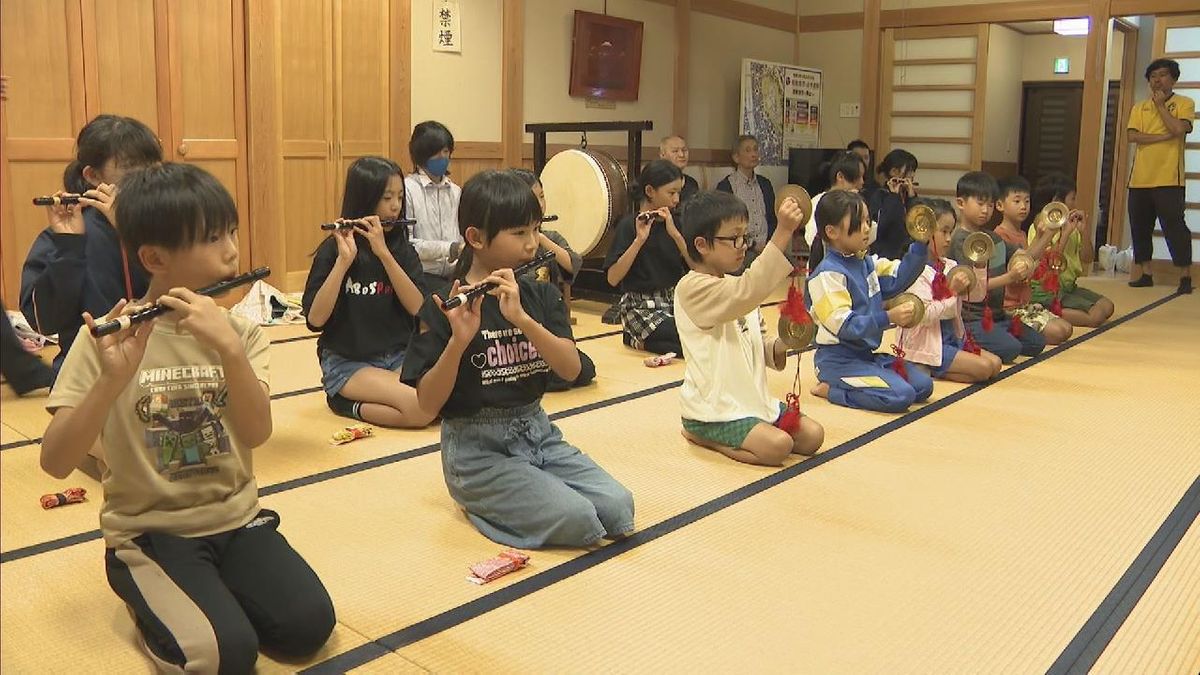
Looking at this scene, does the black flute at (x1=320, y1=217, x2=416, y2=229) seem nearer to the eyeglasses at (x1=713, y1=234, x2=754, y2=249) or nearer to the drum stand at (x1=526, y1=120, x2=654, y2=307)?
the eyeglasses at (x1=713, y1=234, x2=754, y2=249)

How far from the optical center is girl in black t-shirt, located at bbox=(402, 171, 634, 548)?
7.60ft

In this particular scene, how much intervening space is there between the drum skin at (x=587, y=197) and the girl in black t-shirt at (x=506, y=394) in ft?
10.8

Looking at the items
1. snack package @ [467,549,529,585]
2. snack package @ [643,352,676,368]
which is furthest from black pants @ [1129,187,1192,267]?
snack package @ [467,549,529,585]

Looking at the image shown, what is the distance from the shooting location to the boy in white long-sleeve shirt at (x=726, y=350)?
2930 mm

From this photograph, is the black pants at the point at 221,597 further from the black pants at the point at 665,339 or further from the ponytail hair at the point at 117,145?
the black pants at the point at 665,339

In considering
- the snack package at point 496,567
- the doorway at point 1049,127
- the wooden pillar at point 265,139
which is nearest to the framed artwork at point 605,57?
the wooden pillar at point 265,139

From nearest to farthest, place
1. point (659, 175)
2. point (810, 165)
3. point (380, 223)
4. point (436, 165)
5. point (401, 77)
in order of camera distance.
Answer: point (380, 223), point (436, 165), point (659, 175), point (401, 77), point (810, 165)

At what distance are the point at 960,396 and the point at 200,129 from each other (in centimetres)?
414

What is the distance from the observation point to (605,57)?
789 centimetres

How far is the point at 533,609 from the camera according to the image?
6.64ft

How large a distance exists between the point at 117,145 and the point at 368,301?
3.16 ft

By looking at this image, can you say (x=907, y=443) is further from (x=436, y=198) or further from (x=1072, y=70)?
(x=1072, y=70)

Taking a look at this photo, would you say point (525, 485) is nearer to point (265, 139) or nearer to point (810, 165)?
point (265, 139)

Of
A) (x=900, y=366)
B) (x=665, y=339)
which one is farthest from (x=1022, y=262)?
(x=665, y=339)
